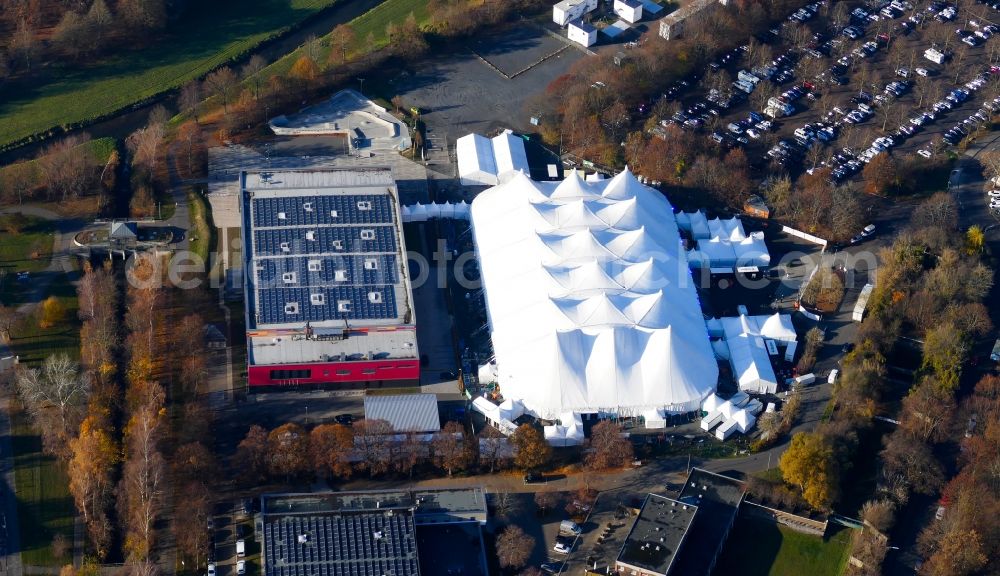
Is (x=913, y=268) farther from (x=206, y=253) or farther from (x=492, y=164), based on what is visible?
(x=206, y=253)

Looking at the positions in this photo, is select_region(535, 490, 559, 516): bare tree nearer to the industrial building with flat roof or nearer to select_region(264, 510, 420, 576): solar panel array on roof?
select_region(264, 510, 420, 576): solar panel array on roof

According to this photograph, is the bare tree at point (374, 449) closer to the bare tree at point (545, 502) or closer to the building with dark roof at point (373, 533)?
the building with dark roof at point (373, 533)

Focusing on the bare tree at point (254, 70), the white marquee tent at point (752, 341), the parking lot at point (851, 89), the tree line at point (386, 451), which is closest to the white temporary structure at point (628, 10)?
the parking lot at point (851, 89)

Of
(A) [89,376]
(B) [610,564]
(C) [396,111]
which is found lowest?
(B) [610,564]

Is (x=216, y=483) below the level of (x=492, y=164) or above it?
below

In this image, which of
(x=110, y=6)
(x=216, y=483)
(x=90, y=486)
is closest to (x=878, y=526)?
(x=216, y=483)

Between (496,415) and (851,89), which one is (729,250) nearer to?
(496,415)
